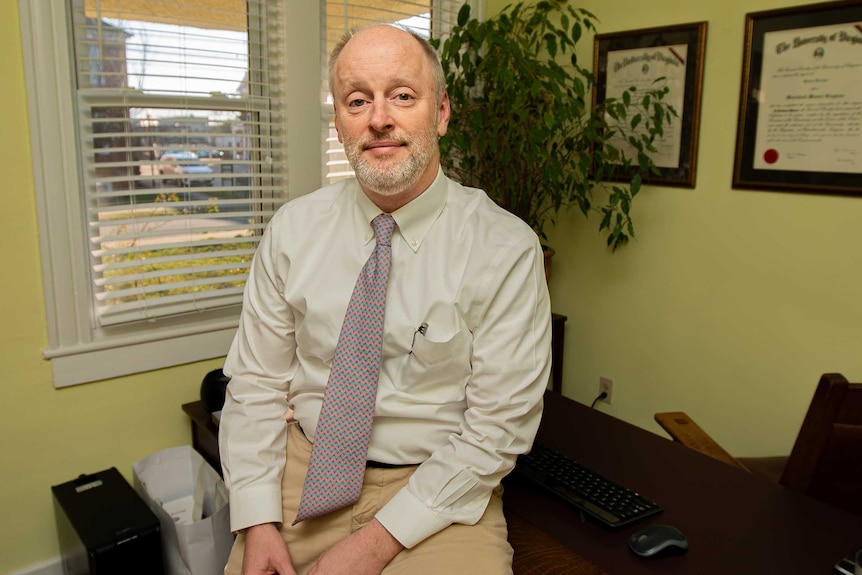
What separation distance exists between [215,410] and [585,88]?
5.60 ft

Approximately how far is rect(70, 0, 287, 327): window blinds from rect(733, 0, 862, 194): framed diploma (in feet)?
4.89

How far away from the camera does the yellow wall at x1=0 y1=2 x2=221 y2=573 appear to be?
6.13 feet

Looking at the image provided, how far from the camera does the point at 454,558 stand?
1.18 meters

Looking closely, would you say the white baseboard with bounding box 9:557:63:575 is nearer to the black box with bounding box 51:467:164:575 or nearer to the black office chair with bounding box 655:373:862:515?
the black box with bounding box 51:467:164:575

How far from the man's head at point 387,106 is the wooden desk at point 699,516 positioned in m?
0.67

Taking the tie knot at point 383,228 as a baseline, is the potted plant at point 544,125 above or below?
above

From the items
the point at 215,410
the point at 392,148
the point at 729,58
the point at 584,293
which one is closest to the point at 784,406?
the point at 584,293

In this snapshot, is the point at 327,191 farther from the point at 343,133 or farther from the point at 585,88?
the point at 585,88

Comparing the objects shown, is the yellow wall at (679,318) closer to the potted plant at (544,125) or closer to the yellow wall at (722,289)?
the yellow wall at (722,289)

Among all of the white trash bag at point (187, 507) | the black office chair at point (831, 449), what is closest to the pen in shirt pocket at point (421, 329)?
the black office chair at point (831, 449)

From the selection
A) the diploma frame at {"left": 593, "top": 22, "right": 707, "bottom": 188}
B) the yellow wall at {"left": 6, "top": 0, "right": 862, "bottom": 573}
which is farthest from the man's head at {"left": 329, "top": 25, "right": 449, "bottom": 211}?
the diploma frame at {"left": 593, "top": 22, "right": 707, "bottom": 188}

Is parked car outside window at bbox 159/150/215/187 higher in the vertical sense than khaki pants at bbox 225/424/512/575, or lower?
higher

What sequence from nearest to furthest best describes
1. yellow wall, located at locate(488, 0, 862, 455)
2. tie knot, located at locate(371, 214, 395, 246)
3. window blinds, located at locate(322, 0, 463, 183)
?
tie knot, located at locate(371, 214, 395, 246)
yellow wall, located at locate(488, 0, 862, 455)
window blinds, located at locate(322, 0, 463, 183)

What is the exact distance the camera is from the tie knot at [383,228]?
1.33 metres
